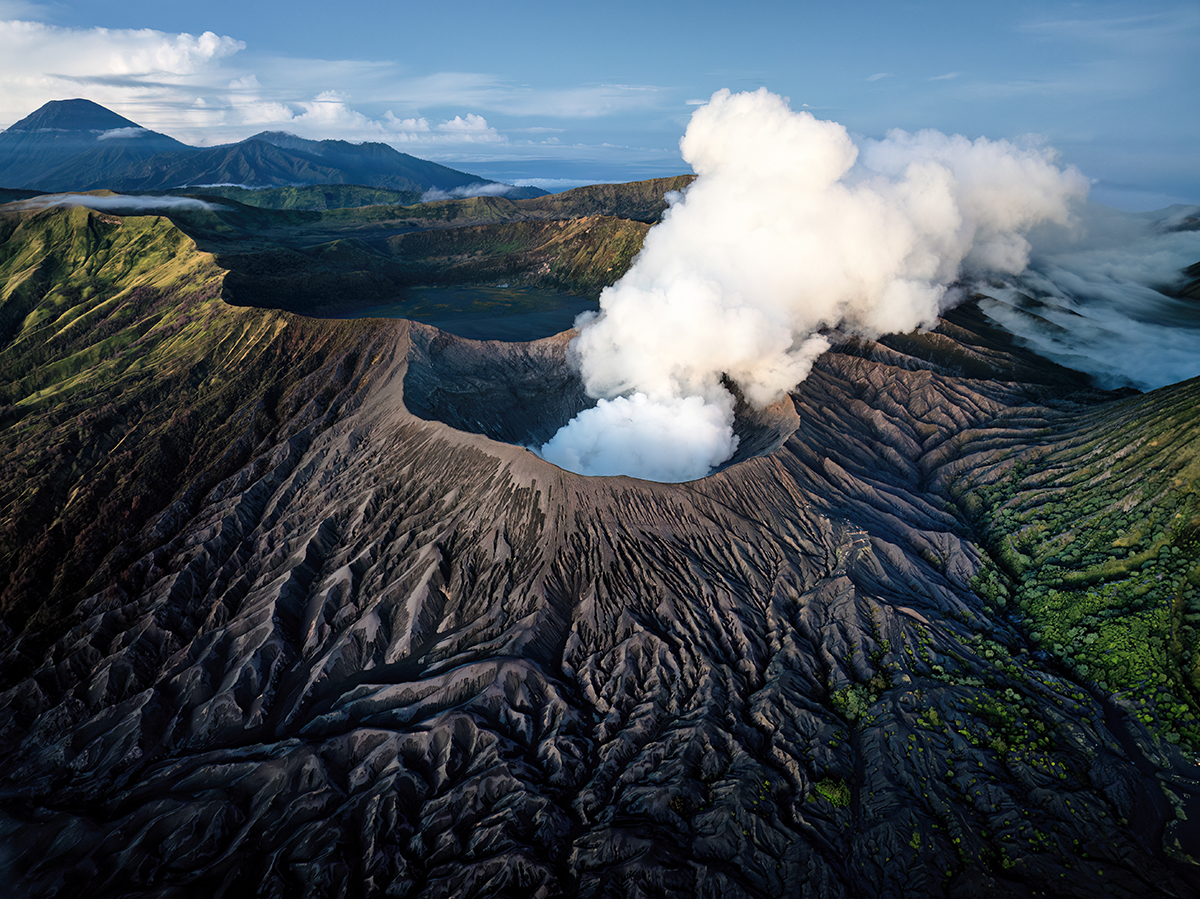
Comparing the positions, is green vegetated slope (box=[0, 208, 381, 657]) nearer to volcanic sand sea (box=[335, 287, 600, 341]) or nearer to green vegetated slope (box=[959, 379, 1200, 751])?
volcanic sand sea (box=[335, 287, 600, 341])

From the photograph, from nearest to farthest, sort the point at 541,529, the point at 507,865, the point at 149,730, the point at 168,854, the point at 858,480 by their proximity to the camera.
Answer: the point at 507,865, the point at 168,854, the point at 149,730, the point at 541,529, the point at 858,480

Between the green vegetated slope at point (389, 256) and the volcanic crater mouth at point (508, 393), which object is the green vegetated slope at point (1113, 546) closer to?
the volcanic crater mouth at point (508, 393)

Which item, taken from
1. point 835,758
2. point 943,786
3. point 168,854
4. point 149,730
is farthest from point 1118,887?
point 149,730

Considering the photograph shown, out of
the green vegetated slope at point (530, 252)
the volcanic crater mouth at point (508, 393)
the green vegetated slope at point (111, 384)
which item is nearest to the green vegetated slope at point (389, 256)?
the green vegetated slope at point (530, 252)

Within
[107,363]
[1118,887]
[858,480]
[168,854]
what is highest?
[107,363]

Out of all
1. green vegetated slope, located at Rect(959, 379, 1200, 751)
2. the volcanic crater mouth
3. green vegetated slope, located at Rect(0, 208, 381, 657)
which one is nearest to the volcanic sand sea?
the volcanic crater mouth

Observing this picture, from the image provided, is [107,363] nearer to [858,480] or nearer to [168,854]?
[168,854]

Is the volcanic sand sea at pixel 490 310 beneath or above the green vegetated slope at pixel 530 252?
beneath
